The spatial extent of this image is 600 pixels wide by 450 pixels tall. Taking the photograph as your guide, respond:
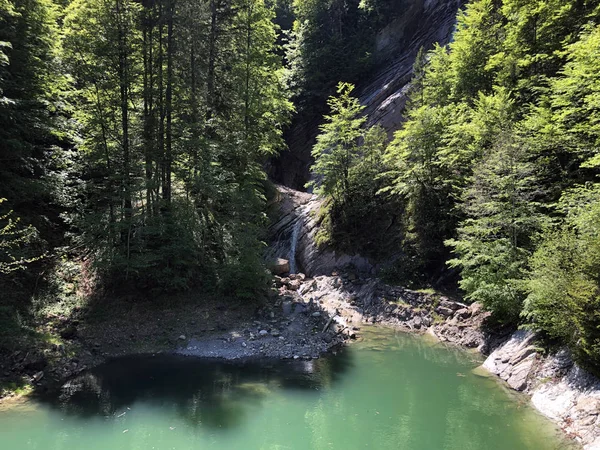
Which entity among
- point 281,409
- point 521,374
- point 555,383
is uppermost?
point 555,383

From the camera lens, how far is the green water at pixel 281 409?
29.3 feet

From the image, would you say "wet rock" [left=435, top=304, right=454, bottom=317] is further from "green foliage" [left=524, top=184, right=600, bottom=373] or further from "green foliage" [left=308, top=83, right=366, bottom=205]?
"green foliage" [left=308, top=83, right=366, bottom=205]

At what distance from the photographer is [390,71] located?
110 feet

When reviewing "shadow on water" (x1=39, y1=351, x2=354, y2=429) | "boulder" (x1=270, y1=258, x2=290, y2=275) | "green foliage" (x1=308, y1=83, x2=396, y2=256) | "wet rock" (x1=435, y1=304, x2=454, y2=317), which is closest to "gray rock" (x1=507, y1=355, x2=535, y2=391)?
"wet rock" (x1=435, y1=304, x2=454, y2=317)

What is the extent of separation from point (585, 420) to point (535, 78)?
1410 cm

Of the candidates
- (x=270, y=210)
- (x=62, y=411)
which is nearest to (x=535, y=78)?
(x=270, y=210)

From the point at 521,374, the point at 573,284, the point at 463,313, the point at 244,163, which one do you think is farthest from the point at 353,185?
the point at 573,284

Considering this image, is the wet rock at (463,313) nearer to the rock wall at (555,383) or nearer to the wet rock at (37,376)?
the rock wall at (555,383)

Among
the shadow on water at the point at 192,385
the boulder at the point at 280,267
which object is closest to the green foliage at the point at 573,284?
the shadow on water at the point at 192,385

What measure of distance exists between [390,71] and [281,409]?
30735mm

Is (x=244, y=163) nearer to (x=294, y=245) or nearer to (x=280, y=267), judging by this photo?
(x=280, y=267)

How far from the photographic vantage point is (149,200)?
1648 centimetres

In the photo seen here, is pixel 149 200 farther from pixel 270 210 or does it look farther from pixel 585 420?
pixel 585 420

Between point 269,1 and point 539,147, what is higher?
point 269,1
